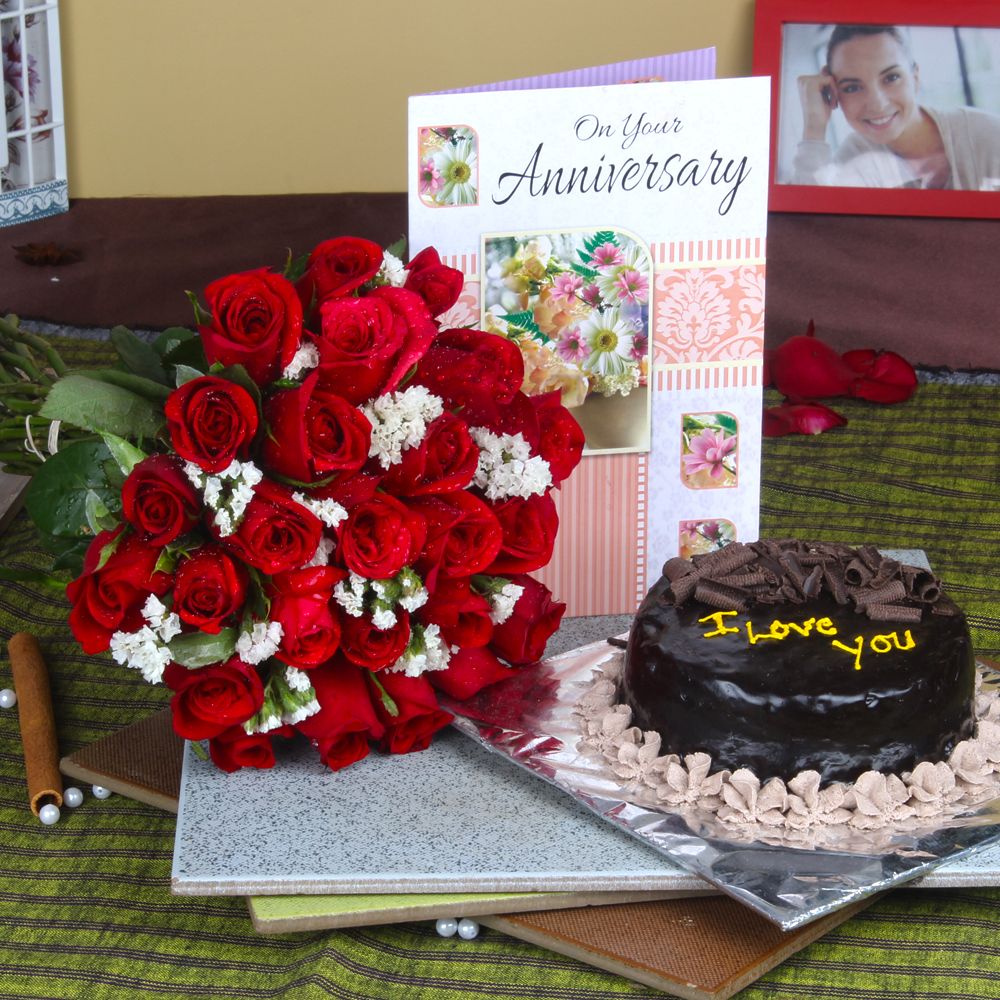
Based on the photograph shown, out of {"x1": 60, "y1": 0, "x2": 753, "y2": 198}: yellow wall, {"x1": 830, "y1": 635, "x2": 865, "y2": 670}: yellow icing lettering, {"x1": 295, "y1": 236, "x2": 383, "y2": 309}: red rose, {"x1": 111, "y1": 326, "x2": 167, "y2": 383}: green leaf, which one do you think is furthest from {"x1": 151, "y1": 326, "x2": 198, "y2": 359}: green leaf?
{"x1": 60, "y1": 0, "x2": 753, "y2": 198}: yellow wall

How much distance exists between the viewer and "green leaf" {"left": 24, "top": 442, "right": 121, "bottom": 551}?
85 cm

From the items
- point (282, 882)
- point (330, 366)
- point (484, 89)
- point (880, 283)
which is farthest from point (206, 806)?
point (880, 283)

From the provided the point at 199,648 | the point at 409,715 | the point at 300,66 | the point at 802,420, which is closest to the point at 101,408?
the point at 199,648

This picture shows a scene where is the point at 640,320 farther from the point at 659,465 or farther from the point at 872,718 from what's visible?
the point at 872,718

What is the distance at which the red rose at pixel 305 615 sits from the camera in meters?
0.80

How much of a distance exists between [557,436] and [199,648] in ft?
0.88

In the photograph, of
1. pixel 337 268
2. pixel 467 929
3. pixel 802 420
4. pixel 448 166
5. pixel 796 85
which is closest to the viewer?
pixel 467 929

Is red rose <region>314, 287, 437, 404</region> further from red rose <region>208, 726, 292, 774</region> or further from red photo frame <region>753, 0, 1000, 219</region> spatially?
red photo frame <region>753, 0, 1000, 219</region>

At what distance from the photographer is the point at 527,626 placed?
3.02 ft

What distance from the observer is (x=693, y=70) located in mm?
1057

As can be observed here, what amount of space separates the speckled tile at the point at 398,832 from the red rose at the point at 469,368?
0.21m

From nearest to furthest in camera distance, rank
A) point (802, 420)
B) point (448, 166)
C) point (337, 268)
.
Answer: point (337, 268)
point (448, 166)
point (802, 420)

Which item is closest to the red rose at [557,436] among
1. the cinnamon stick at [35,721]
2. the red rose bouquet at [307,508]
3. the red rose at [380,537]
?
the red rose bouquet at [307,508]

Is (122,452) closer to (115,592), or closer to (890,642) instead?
(115,592)
